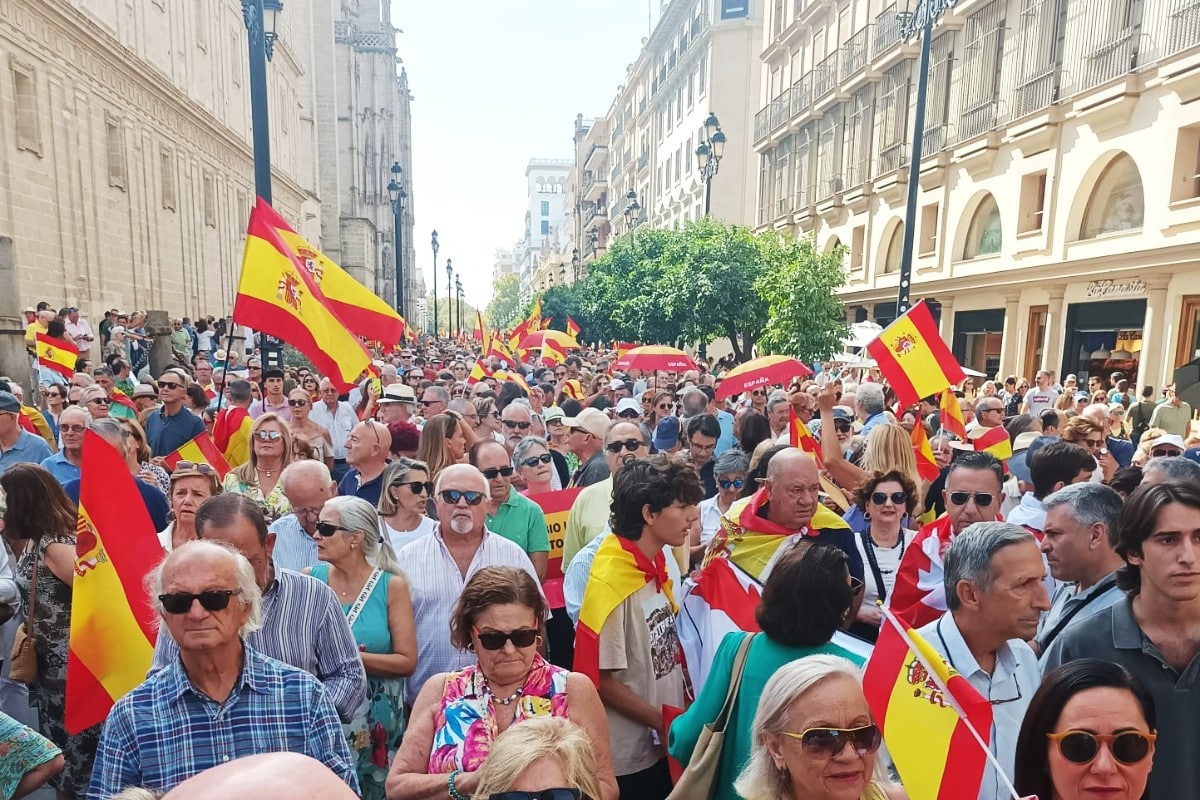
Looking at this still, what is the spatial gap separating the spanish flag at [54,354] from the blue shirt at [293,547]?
7185 mm

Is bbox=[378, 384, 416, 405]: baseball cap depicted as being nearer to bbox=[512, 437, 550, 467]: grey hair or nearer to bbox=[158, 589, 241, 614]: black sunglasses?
bbox=[512, 437, 550, 467]: grey hair

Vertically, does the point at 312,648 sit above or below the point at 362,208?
below

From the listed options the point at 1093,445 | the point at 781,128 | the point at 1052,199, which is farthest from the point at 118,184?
the point at 781,128

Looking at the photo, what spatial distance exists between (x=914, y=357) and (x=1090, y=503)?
4688mm

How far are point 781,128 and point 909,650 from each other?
35267 millimetres

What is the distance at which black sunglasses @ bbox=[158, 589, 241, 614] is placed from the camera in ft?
7.09

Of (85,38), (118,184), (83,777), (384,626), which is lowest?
(83,777)

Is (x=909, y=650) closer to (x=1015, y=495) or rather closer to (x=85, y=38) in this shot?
(x=1015, y=495)

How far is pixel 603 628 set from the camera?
2.96m

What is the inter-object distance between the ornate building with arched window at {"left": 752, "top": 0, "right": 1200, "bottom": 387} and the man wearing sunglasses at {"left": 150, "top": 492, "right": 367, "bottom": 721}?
55.8 feet

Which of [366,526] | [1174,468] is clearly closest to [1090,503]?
[1174,468]

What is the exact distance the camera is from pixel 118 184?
62.6ft

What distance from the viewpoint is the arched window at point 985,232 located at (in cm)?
2169

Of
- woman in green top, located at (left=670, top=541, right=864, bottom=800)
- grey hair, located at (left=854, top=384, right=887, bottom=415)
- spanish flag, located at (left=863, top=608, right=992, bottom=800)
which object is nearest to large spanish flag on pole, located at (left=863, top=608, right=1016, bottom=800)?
spanish flag, located at (left=863, top=608, right=992, bottom=800)
